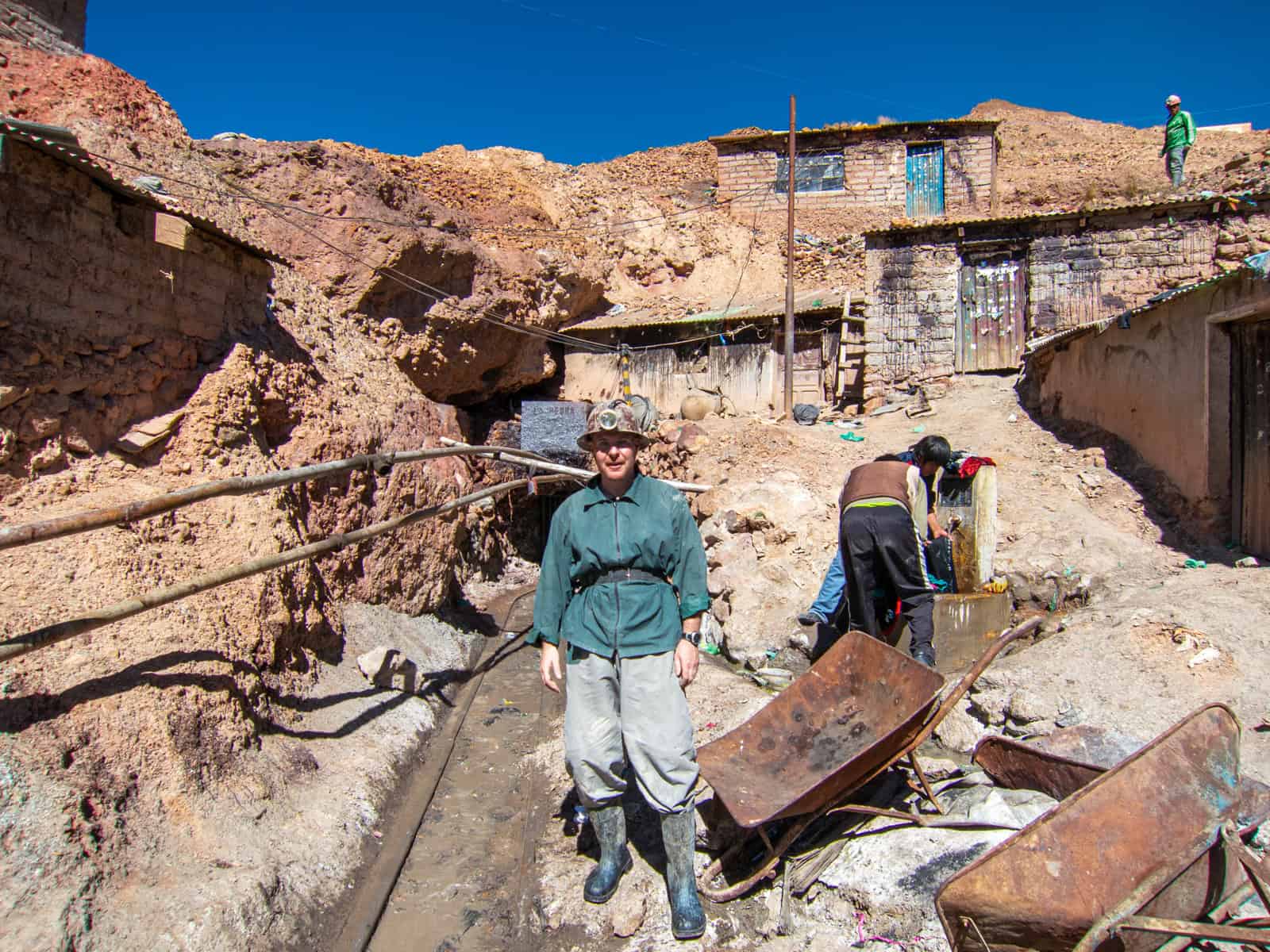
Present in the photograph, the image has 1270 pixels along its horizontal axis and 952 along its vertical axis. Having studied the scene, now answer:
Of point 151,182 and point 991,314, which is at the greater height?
point 991,314

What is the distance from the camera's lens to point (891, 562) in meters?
4.50

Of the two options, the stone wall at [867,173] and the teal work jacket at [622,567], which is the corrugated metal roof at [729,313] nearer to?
the stone wall at [867,173]

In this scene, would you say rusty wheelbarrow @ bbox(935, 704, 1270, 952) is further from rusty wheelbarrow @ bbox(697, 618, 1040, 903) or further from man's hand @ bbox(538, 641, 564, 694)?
man's hand @ bbox(538, 641, 564, 694)

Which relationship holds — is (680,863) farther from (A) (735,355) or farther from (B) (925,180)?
(B) (925,180)

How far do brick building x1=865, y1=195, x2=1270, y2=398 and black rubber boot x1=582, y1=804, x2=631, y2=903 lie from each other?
Result: 1327 cm

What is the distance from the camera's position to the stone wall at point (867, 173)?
64.8 ft

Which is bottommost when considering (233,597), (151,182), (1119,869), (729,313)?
(1119,869)

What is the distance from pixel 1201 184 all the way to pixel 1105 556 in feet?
45.7

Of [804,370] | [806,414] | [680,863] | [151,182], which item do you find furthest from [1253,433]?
[804,370]

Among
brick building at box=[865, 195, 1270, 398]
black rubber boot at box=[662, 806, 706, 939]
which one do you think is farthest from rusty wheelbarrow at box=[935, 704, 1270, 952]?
brick building at box=[865, 195, 1270, 398]

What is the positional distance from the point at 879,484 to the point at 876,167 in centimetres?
1836

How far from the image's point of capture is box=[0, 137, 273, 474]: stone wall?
3699 millimetres

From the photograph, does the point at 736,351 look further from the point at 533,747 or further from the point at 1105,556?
the point at 533,747

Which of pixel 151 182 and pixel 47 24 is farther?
pixel 47 24
